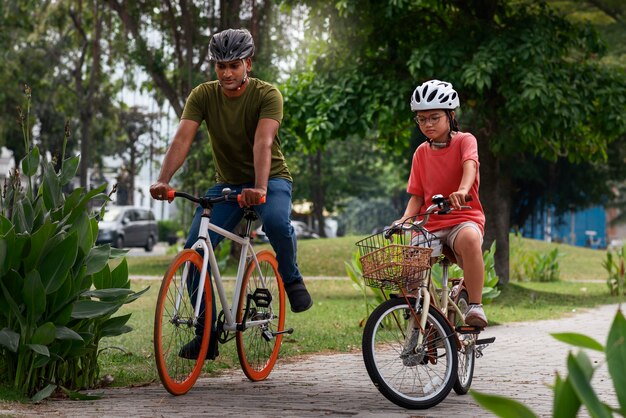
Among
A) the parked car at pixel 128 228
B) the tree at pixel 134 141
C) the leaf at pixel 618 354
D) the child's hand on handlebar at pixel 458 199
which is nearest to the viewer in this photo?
the leaf at pixel 618 354

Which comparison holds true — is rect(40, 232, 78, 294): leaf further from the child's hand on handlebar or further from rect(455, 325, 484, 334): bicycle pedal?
rect(455, 325, 484, 334): bicycle pedal

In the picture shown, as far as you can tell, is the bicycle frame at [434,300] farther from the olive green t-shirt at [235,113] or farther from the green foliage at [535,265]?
the green foliage at [535,265]

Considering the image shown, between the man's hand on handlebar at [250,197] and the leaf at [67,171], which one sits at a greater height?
the leaf at [67,171]

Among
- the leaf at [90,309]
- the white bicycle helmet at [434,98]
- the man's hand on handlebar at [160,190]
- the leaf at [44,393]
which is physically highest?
the white bicycle helmet at [434,98]

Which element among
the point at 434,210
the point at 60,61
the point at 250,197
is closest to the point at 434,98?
the point at 434,210

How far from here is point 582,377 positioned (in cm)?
241

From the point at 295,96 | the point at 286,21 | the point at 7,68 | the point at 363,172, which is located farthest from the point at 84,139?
the point at 363,172

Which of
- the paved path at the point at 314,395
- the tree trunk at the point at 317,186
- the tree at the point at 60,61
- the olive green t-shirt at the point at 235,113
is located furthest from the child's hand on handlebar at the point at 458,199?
the tree trunk at the point at 317,186

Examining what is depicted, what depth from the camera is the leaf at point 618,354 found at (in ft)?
8.19

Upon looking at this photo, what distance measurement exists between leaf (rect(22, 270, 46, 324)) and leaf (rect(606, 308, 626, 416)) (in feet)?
11.7

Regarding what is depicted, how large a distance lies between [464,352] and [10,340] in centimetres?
246


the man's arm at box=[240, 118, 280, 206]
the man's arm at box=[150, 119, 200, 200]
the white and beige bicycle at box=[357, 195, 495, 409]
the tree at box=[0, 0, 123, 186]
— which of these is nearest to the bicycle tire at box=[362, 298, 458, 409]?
the white and beige bicycle at box=[357, 195, 495, 409]

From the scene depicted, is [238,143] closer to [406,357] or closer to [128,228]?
[406,357]

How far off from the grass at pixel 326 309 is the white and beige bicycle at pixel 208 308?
0.63 meters
